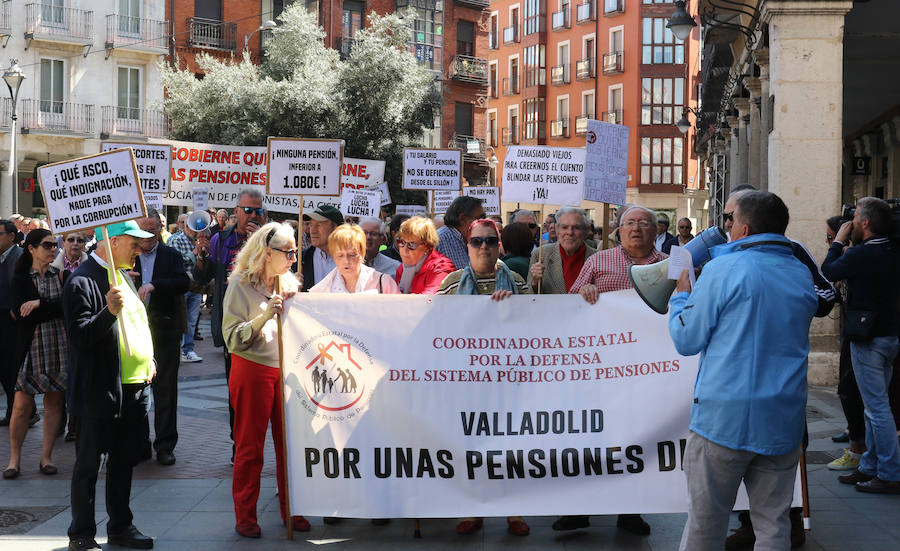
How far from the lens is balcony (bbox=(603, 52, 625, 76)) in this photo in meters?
62.4

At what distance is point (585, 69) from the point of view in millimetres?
65188

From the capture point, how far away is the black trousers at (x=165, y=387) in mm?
8781

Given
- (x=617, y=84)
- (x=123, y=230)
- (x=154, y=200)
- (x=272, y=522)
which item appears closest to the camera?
(x=123, y=230)

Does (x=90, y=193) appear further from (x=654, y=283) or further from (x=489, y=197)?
(x=489, y=197)

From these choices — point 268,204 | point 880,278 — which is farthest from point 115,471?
point 268,204

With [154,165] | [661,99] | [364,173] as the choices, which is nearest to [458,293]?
[154,165]

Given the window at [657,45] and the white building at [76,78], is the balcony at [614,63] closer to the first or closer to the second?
the window at [657,45]

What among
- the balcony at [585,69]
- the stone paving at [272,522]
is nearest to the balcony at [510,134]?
the balcony at [585,69]

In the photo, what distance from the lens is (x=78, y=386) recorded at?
612 centimetres

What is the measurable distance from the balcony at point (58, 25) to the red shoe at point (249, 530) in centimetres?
3550

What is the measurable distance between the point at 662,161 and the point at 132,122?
32.0 meters

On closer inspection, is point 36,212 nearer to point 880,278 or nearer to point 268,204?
point 268,204

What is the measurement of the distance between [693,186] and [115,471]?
58.6 meters

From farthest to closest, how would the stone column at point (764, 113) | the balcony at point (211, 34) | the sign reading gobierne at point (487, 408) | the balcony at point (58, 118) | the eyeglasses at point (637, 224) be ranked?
1. the balcony at point (211, 34)
2. the balcony at point (58, 118)
3. the stone column at point (764, 113)
4. the eyeglasses at point (637, 224)
5. the sign reading gobierne at point (487, 408)
